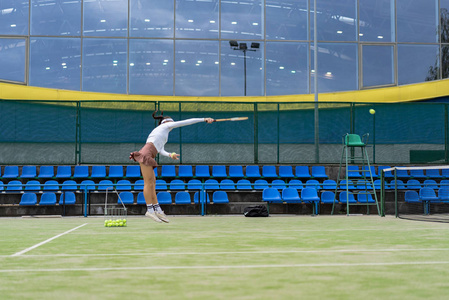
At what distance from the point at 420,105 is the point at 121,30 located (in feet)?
47.4

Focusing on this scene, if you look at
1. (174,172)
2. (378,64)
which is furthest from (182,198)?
(378,64)

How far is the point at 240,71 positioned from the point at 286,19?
11.8ft

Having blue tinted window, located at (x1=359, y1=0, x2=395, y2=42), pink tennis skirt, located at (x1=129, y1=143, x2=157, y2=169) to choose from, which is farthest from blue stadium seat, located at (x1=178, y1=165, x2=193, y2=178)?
blue tinted window, located at (x1=359, y1=0, x2=395, y2=42)

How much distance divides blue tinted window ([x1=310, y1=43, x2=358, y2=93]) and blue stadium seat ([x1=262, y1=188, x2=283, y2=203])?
1134 centimetres

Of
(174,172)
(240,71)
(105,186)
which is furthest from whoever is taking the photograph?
(240,71)

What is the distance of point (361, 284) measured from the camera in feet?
14.6

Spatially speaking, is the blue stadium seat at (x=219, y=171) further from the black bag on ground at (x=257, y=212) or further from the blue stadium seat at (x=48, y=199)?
the blue stadium seat at (x=48, y=199)

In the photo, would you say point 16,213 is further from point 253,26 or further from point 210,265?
point 253,26

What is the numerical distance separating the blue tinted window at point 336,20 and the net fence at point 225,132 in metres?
7.47

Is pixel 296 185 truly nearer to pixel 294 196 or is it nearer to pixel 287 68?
pixel 294 196

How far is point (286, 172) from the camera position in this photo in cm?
1862

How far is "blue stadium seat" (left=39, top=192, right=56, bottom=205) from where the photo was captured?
16.0 m

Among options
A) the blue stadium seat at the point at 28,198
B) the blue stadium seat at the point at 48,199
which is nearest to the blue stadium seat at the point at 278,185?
the blue stadium seat at the point at 48,199

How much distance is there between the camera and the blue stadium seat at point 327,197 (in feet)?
55.1
